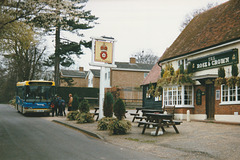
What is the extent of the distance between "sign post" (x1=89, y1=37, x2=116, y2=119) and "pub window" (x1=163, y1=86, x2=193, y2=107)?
750 cm

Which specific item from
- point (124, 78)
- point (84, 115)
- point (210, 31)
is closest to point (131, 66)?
point (124, 78)

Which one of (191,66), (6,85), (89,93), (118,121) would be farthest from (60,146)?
(6,85)

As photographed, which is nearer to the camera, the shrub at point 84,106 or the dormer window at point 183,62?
the shrub at point 84,106

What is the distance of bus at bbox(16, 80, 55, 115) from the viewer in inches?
864

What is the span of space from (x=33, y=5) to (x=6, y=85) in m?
45.4

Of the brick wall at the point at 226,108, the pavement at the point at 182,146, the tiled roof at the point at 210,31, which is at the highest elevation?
the tiled roof at the point at 210,31

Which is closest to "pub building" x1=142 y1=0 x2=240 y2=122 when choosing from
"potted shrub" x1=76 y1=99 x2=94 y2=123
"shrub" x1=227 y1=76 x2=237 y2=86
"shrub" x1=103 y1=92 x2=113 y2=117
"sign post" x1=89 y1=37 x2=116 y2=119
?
"shrub" x1=227 y1=76 x2=237 y2=86

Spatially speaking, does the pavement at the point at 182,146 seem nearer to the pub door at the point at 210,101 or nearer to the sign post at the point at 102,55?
the sign post at the point at 102,55

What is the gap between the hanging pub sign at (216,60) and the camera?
16.3m

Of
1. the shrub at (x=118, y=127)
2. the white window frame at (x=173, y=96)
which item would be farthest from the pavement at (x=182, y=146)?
the white window frame at (x=173, y=96)

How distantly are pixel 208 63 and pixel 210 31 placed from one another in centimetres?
281

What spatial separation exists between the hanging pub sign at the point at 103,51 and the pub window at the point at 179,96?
752 centimetres

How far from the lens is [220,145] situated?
860 cm

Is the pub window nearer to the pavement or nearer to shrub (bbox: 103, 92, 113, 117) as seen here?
shrub (bbox: 103, 92, 113, 117)
